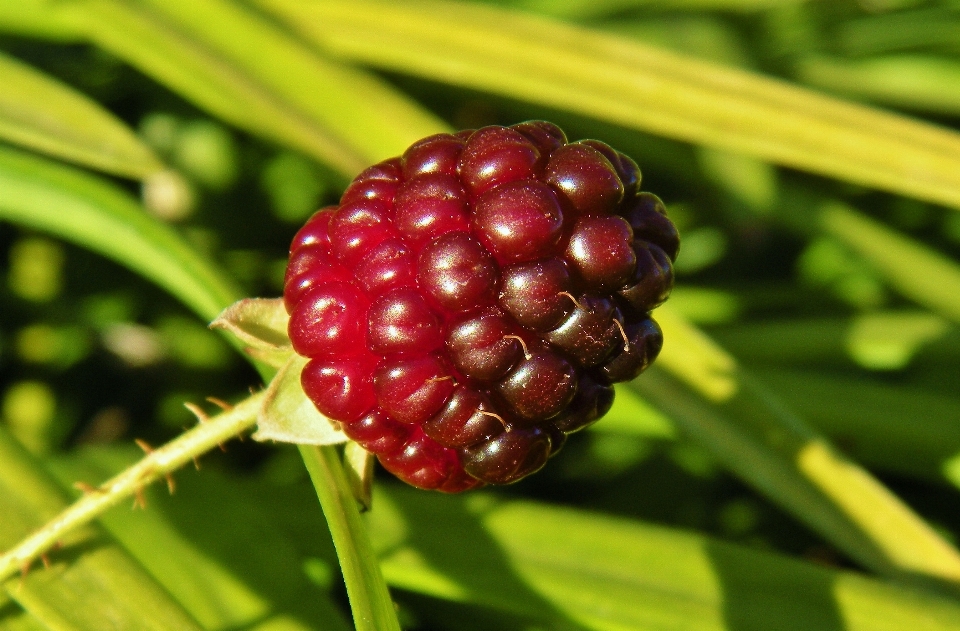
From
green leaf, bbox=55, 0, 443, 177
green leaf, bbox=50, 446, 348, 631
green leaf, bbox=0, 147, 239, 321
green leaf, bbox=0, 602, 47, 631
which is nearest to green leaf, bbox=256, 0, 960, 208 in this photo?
green leaf, bbox=55, 0, 443, 177

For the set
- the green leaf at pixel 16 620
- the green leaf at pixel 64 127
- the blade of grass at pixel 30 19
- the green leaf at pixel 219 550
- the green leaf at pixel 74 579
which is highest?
the blade of grass at pixel 30 19

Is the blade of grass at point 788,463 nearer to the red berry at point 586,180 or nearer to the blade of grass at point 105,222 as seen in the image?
the red berry at point 586,180

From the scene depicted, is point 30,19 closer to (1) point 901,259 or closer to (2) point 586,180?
(2) point 586,180

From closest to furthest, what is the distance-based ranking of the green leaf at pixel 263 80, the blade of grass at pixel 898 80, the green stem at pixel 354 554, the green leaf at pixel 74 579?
1. the green stem at pixel 354 554
2. the green leaf at pixel 74 579
3. the green leaf at pixel 263 80
4. the blade of grass at pixel 898 80

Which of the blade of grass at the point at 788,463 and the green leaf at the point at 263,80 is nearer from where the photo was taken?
the blade of grass at the point at 788,463

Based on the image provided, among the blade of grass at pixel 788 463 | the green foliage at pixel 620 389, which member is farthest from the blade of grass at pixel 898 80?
the blade of grass at pixel 788 463

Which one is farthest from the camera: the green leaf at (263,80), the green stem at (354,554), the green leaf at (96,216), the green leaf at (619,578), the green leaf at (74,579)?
the green leaf at (263,80)

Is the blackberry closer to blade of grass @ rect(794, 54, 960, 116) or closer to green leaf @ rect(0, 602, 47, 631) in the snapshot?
green leaf @ rect(0, 602, 47, 631)
